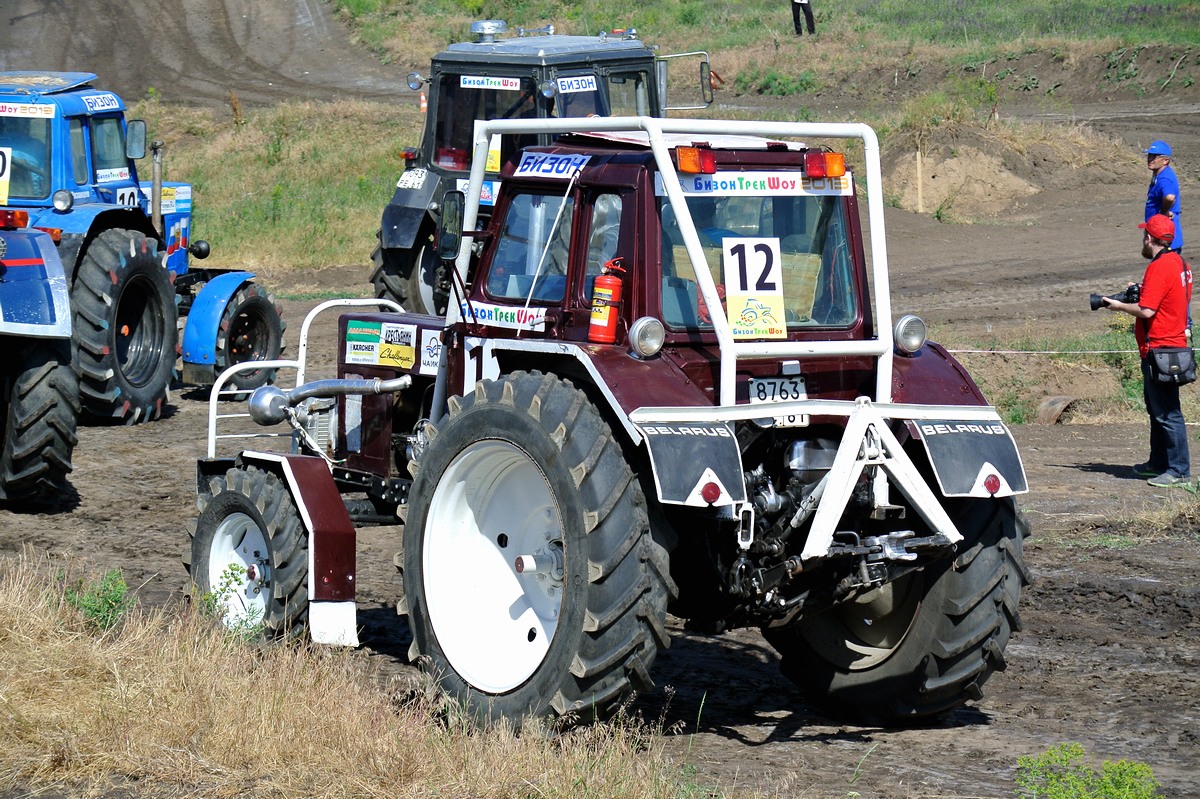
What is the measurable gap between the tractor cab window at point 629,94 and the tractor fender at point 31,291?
20.2 feet

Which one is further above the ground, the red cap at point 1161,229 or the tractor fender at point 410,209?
the tractor fender at point 410,209

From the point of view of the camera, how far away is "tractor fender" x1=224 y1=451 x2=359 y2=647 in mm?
6832

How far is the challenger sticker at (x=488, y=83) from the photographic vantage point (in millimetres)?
14188

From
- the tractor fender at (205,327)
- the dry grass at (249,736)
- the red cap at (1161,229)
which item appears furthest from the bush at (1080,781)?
the tractor fender at (205,327)

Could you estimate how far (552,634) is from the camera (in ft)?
20.1

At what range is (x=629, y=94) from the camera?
14.8 m

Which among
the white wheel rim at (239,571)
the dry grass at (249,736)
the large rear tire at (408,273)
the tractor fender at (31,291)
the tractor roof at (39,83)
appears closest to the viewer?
the dry grass at (249,736)

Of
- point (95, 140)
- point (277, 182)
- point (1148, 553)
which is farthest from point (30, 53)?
point (1148, 553)

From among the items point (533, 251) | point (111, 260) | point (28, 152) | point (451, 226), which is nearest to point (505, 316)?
point (533, 251)

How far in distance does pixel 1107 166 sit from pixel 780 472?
2299 centimetres

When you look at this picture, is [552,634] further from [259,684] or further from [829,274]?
[829,274]

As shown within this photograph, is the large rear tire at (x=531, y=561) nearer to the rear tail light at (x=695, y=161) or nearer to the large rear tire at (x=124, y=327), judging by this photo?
the rear tail light at (x=695, y=161)

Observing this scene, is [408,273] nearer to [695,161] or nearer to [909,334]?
[909,334]

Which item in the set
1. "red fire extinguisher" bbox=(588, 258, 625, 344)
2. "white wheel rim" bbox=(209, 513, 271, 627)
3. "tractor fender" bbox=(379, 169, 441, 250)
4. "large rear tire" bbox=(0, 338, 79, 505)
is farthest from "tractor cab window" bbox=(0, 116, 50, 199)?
"red fire extinguisher" bbox=(588, 258, 625, 344)
